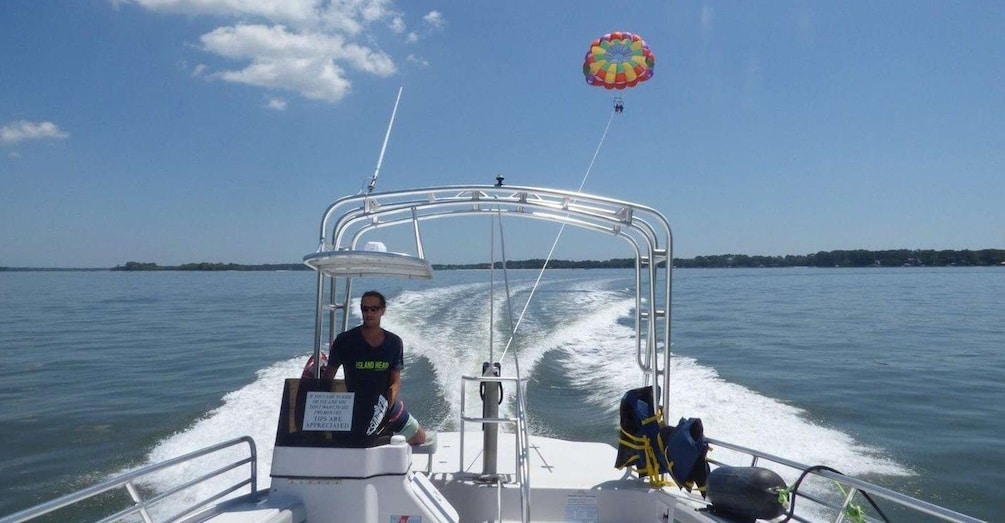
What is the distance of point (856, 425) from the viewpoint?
8617 mm

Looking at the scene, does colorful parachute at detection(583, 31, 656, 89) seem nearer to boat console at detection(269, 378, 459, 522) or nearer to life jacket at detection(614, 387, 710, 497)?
life jacket at detection(614, 387, 710, 497)

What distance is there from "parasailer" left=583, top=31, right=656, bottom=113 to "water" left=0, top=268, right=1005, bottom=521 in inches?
174

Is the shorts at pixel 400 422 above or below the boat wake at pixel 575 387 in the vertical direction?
above

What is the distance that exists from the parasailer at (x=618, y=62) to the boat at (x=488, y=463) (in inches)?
72.9

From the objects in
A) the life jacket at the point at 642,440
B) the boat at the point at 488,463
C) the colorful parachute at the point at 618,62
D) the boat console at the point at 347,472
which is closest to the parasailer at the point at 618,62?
the colorful parachute at the point at 618,62

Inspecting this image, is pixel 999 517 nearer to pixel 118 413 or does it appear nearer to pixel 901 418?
pixel 901 418

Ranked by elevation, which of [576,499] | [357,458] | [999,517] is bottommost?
[999,517]

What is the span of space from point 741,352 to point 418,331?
7350 mm

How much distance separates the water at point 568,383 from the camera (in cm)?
748

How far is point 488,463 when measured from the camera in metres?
4.32

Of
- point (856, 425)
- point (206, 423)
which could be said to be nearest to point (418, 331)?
point (206, 423)

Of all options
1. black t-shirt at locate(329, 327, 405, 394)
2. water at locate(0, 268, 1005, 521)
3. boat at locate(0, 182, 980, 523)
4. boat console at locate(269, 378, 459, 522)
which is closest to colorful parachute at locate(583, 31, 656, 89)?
boat at locate(0, 182, 980, 523)

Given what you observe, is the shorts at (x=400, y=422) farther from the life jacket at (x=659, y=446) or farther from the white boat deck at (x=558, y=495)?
the life jacket at (x=659, y=446)

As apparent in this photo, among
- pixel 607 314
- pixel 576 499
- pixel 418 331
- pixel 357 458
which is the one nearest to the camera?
pixel 357 458
